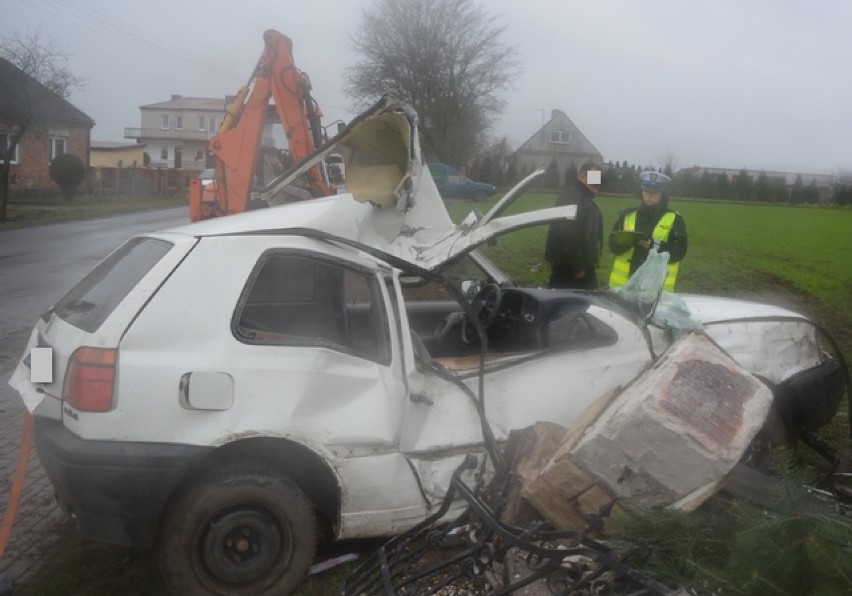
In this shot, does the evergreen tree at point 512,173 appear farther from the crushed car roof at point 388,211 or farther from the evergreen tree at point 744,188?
the crushed car roof at point 388,211

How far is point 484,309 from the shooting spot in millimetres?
5465

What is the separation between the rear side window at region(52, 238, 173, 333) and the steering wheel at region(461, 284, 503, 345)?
2040 mm

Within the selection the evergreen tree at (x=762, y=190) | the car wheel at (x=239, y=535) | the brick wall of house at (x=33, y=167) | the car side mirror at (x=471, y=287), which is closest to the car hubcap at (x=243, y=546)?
the car wheel at (x=239, y=535)

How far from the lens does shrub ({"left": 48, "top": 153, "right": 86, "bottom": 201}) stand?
Answer: 116 feet

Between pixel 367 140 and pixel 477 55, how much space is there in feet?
112

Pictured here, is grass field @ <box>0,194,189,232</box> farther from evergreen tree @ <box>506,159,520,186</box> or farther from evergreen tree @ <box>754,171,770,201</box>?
evergreen tree @ <box>754,171,770,201</box>

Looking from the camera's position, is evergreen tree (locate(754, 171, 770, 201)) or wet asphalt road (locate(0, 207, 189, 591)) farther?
evergreen tree (locate(754, 171, 770, 201))

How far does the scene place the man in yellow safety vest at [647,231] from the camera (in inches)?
262

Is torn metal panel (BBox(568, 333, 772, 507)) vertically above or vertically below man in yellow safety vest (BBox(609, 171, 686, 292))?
below

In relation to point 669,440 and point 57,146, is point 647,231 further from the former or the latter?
point 57,146

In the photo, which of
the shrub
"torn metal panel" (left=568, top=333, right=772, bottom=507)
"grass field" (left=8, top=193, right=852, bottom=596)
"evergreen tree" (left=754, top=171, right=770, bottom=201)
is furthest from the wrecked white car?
"evergreen tree" (left=754, top=171, right=770, bottom=201)

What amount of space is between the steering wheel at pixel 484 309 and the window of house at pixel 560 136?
149 feet

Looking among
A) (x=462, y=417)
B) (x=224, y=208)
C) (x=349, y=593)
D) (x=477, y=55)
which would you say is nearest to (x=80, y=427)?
(x=349, y=593)

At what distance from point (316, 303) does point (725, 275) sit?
393 inches
